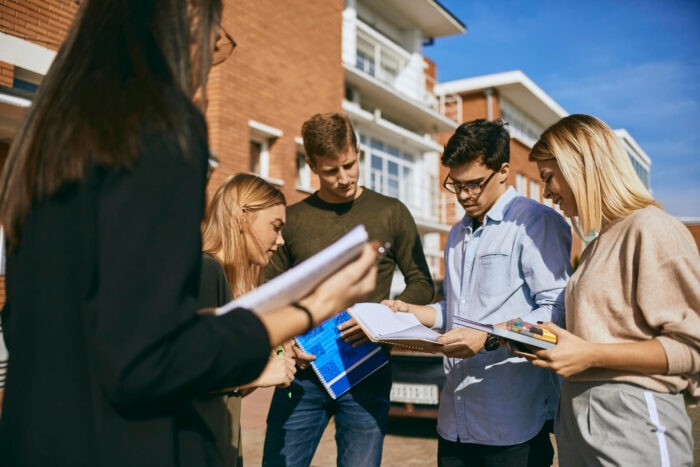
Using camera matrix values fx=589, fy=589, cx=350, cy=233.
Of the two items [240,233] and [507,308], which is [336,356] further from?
[507,308]

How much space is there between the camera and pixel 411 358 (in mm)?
6258

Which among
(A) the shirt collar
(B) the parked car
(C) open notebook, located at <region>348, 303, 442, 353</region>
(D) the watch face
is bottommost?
(B) the parked car

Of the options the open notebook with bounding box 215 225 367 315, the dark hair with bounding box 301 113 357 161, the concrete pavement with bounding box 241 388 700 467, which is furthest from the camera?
the concrete pavement with bounding box 241 388 700 467

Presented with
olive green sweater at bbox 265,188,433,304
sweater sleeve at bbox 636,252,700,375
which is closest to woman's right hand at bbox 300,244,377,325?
sweater sleeve at bbox 636,252,700,375

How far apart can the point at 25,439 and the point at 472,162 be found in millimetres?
2164

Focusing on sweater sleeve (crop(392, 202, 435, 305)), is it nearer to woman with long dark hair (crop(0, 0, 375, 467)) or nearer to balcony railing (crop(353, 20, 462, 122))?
woman with long dark hair (crop(0, 0, 375, 467))

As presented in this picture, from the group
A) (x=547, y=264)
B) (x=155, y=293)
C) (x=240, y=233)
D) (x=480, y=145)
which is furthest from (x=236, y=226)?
(x=155, y=293)

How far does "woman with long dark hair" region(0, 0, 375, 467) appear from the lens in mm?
965

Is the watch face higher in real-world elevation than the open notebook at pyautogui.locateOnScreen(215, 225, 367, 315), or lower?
lower

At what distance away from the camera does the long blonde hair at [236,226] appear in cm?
266

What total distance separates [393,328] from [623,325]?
88cm

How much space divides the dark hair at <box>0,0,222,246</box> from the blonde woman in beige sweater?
1443mm

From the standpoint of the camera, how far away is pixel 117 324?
96 cm

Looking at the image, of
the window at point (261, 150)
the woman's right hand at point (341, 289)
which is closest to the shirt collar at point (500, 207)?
the woman's right hand at point (341, 289)
